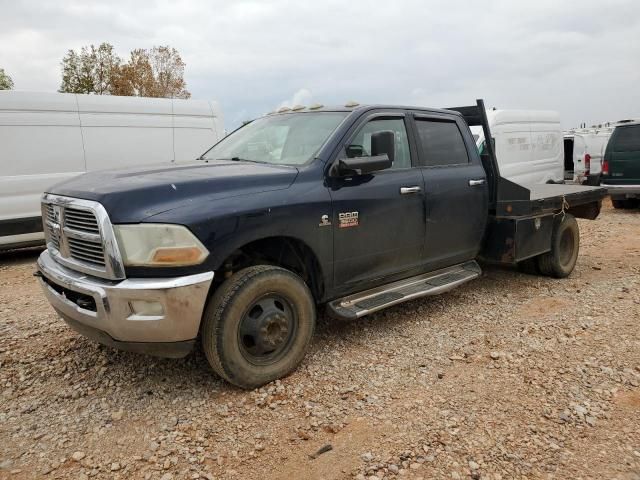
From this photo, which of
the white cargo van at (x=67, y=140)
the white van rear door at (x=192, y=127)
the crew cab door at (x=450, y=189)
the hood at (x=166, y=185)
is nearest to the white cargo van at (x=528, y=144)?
the white van rear door at (x=192, y=127)

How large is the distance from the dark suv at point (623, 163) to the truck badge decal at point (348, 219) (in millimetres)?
10100

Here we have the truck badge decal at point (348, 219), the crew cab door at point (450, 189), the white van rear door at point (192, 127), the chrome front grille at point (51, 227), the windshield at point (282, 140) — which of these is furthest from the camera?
the white van rear door at point (192, 127)

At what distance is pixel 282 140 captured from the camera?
4.02m

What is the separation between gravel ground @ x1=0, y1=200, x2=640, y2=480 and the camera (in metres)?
2.53

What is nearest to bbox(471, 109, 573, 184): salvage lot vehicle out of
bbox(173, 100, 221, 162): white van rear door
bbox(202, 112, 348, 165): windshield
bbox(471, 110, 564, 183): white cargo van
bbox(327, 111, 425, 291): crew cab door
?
bbox(471, 110, 564, 183): white cargo van

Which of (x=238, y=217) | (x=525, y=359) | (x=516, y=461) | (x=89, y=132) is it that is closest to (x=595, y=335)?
(x=525, y=359)

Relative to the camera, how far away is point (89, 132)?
779 centimetres

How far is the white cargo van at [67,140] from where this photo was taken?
7129mm

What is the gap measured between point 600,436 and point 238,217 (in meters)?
2.32

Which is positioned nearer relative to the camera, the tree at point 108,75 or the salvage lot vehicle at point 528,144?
the salvage lot vehicle at point 528,144

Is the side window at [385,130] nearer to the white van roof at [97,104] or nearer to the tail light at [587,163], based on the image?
the white van roof at [97,104]

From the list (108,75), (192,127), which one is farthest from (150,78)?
(192,127)

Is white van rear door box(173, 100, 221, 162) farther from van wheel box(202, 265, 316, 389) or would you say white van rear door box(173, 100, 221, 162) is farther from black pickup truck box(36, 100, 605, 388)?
van wheel box(202, 265, 316, 389)

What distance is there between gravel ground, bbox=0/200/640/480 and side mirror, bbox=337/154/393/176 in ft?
4.41
